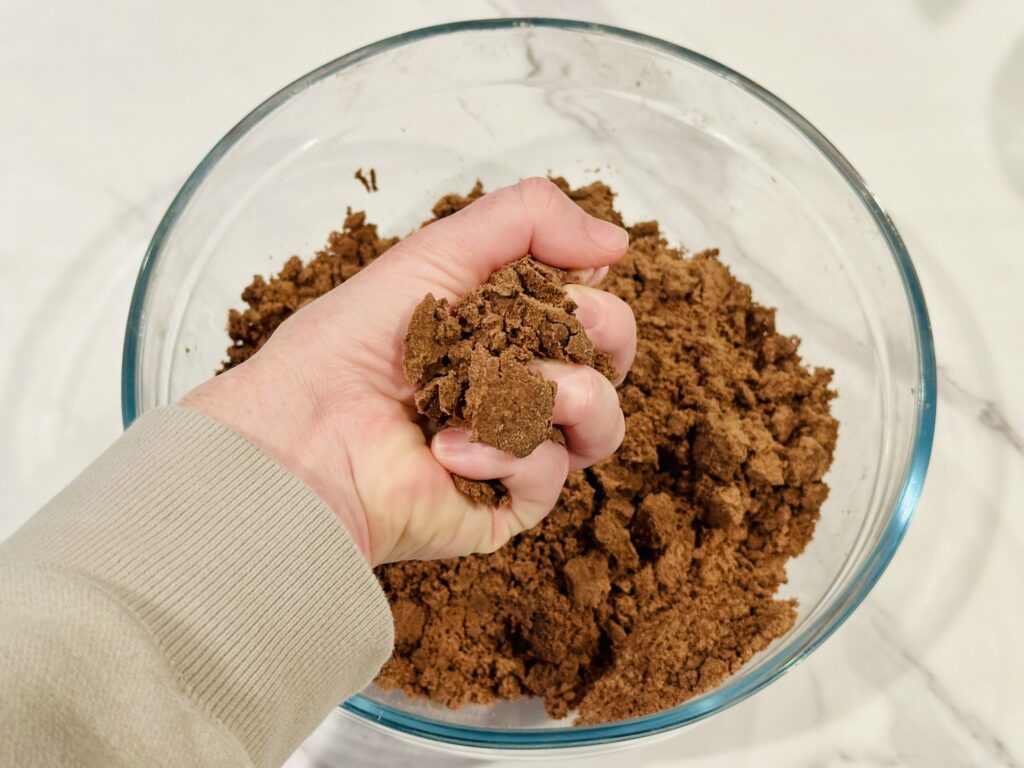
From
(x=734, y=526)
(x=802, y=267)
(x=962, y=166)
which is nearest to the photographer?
(x=734, y=526)

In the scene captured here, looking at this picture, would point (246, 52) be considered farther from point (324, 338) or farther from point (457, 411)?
point (457, 411)

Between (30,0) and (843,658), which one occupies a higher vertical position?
(30,0)

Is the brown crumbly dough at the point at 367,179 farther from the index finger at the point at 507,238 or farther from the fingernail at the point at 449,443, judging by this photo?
the fingernail at the point at 449,443

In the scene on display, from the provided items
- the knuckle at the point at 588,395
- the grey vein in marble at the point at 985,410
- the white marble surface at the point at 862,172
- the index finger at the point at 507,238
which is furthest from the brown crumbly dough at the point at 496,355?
the grey vein in marble at the point at 985,410

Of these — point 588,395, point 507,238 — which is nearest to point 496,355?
point 588,395

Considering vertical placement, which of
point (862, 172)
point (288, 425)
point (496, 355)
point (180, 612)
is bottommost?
point (180, 612)

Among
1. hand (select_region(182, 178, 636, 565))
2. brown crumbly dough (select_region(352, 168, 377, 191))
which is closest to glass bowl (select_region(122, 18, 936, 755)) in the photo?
brown crumbly dough (select_region(352, 168, 377, 191))

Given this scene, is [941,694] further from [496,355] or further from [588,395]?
[496,355]

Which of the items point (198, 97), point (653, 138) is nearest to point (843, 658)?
point (653, 138)
